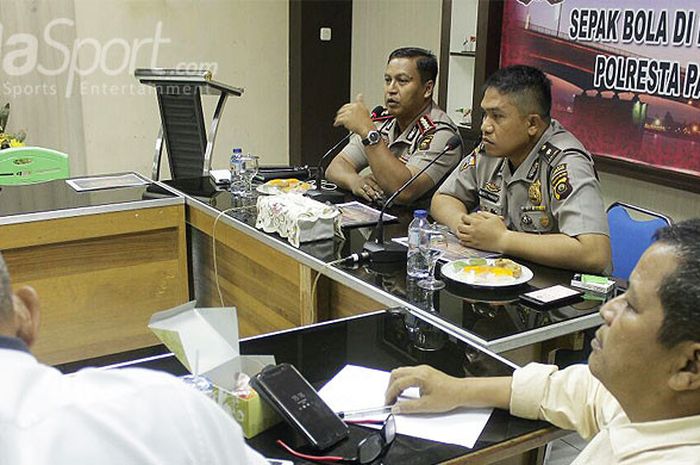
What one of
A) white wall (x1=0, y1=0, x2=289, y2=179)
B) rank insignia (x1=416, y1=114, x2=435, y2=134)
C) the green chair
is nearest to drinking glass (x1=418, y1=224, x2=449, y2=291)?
rank insignia (x1=416, y1=114, x2=435, y2=134)

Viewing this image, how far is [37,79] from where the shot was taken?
14.6 ft

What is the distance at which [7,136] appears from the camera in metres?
3.91

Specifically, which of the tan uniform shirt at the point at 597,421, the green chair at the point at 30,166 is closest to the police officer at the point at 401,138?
the green chair at the point at 30,166

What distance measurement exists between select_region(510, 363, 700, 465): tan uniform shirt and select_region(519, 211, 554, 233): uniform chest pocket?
98cm

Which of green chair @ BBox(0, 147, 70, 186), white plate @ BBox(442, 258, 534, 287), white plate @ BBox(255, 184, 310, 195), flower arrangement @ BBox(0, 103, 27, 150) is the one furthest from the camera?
flower arrangement @ BBox(0, 103, 27, 150)

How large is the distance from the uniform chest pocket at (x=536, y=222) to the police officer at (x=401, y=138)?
22.8 inches

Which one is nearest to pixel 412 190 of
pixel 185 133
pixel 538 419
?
pixel 185 133

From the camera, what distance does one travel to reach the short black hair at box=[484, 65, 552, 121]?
7.48ft

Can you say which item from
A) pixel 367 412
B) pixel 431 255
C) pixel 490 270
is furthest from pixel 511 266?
pixel 367 412

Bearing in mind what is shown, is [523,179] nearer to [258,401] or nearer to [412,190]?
[412,190]

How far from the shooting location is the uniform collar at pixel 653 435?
96 cm

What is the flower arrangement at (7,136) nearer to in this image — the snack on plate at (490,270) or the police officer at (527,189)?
the police officer at (527,189)

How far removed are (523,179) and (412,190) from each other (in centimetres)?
58

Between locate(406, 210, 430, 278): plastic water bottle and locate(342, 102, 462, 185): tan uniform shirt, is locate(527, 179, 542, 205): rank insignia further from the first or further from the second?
locate(342, 102, 462, 185): tan uniform shirt
